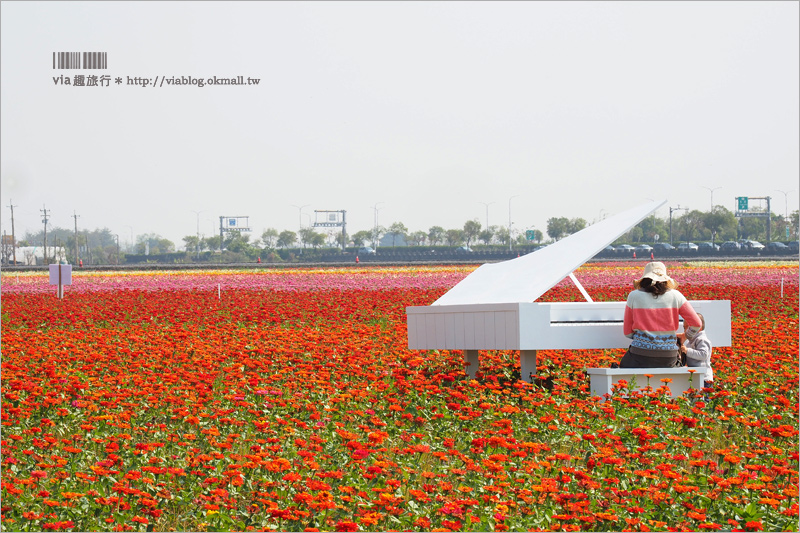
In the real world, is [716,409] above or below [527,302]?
below

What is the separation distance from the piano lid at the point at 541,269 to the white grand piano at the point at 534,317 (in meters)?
0.01

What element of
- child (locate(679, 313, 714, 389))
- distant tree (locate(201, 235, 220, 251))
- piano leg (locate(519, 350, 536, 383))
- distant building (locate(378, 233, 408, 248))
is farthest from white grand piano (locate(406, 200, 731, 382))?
distant building (locate(378, 233, 408, 248))

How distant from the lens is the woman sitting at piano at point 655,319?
287 inches

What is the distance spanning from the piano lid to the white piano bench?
2.80 feet

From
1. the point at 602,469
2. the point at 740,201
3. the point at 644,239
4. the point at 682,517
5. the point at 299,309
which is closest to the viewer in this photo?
the point at 682,517

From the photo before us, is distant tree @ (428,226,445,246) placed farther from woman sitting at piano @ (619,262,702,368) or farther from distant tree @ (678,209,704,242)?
woman sitting at piano @ (619,262,702,368)

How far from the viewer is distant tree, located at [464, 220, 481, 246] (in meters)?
121

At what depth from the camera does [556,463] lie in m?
5.14

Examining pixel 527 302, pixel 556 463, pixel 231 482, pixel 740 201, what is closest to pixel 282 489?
pixel 231 482

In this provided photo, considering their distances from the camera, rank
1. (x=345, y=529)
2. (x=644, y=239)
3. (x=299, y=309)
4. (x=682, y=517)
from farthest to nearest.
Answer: (x=644, y=239)
(x=299, y=309)
(x=682, y=517)
(x=345, y=529)

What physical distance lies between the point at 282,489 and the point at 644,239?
11222cm

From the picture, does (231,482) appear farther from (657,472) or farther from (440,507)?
(657,472)

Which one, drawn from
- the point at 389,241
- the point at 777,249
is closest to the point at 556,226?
the point at 777,249

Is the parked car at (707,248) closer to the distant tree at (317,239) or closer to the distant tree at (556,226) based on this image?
the distant tree at (556,226)
